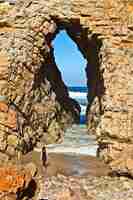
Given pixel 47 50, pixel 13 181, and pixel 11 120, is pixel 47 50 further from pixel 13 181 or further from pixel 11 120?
pixel 13 181

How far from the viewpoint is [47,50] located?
21016 millimetres

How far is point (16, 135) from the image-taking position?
59.9ft

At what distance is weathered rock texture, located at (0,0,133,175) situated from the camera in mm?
17703

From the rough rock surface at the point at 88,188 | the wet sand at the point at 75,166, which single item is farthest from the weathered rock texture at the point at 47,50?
the rough rock surface at the point at 88,188

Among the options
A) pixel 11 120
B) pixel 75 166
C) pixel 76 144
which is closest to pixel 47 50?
pixel 11 120

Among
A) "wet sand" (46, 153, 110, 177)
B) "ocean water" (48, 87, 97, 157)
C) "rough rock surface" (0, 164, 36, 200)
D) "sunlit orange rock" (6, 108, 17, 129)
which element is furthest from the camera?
"ocean water" (48, 87, 97, 157)

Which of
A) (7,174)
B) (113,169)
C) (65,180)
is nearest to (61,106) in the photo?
(113,169)

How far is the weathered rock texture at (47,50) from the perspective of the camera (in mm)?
17703

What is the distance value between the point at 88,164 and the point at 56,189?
4.06 metres

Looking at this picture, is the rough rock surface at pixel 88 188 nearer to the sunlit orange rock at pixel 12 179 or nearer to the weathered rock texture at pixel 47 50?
the weathered rock texture at pixel 47 50

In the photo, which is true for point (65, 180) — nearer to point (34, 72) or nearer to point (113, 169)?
point (113, 169)

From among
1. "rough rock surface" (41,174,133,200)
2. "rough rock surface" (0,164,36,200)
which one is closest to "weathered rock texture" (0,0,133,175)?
"rough rock surface" (41,174,133,200)

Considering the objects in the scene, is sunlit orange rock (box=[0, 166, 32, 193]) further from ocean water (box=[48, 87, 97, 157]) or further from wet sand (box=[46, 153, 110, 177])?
ocean water (box=[48, 87, 97, 157])

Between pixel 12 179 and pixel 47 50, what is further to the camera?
pixel 47 50
